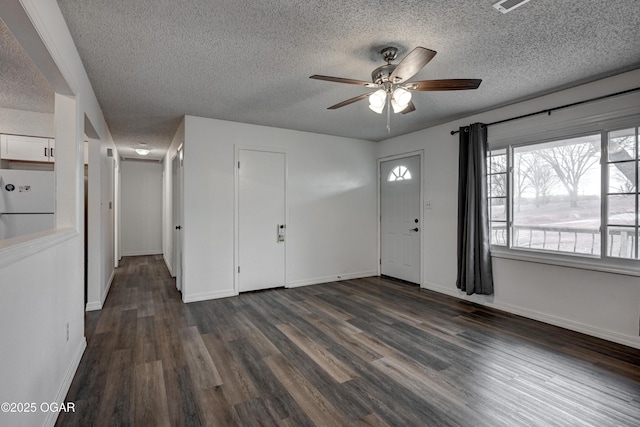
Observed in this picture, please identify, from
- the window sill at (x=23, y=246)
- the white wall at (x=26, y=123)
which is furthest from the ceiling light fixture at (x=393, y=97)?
the white wall at (x=26, y=123)

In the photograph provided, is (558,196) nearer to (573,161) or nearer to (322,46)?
(573,161)

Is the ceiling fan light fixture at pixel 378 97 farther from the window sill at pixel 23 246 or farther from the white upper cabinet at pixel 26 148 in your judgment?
the white upper cabinet at pixel 26 148

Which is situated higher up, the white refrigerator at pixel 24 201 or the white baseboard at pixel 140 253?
the white refrigerator at pixel 24 201

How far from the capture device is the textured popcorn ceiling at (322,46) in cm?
197

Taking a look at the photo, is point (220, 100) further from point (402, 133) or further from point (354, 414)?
point (354, 414)

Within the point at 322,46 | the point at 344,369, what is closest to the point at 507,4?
the point at 322,46

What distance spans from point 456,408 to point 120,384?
2319 millimetres

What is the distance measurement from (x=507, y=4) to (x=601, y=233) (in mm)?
2491

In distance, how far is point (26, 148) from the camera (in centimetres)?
407

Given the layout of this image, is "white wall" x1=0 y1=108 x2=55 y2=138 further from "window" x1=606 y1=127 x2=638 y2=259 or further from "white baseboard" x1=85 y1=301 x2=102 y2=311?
"window" x1=606 y1=127 x2=638 y2=259

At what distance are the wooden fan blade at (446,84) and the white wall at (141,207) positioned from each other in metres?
7.63

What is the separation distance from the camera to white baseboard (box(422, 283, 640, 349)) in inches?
113

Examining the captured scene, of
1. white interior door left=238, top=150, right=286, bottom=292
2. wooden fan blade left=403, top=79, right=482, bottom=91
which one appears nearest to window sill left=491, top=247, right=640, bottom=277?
wooden fan blade left=403, top=79, right=482, bottom=91

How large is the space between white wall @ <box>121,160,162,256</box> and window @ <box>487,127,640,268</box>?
25.4 ft
